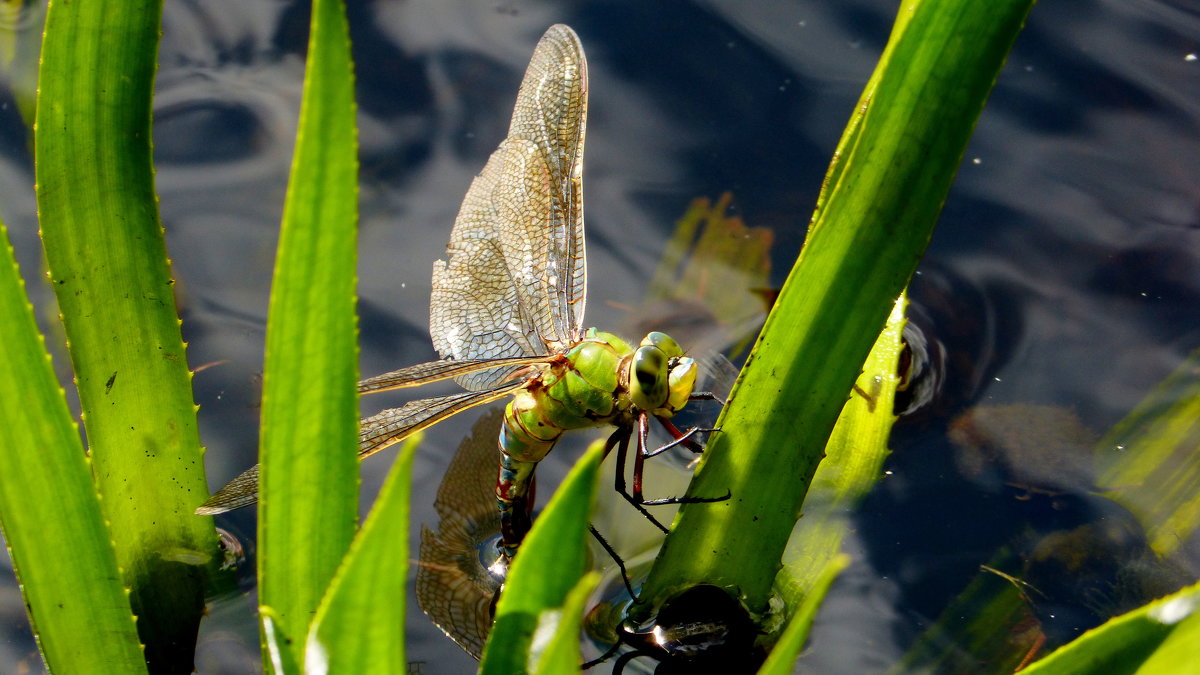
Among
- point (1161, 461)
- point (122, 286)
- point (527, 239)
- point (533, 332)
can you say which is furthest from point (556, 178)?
point (1161, 461)

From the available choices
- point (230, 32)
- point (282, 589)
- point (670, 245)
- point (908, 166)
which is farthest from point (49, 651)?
point (230, 32)

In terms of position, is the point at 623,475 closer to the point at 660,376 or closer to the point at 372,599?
the point at 660,376

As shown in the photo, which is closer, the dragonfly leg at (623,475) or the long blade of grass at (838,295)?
the long blade of grass at (838,295)

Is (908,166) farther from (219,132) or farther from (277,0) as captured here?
(277,0)

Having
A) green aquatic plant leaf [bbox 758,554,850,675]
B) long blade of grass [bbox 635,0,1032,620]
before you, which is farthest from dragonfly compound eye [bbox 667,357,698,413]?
green aquatic plant leaf [bbox 758,554,850,675]

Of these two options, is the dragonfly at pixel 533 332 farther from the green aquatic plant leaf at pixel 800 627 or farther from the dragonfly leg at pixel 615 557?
the green aquatic plant leaf at pixel 800 627

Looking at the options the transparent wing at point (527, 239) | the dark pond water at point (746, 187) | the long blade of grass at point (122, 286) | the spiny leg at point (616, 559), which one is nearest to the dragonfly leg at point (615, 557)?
the spiny leg at point (616, 559)
